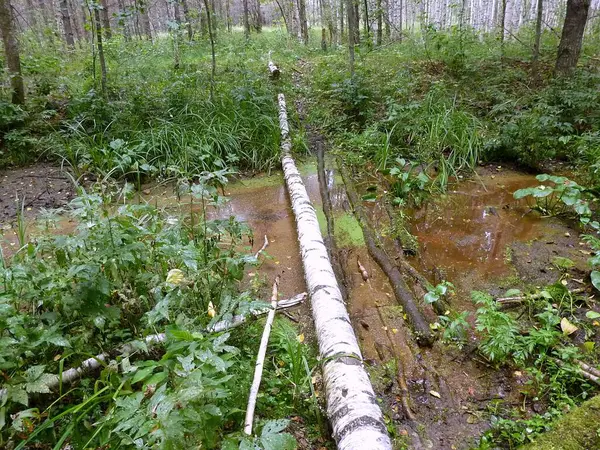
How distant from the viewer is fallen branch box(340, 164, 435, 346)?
269 cm

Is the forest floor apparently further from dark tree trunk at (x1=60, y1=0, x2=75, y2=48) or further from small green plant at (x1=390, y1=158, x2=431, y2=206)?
dark tree trunk at (x1=60, y1=0, x2=75, y2=48)

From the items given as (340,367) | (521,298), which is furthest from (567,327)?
(340,367)

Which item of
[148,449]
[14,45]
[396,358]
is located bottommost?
[396,358]

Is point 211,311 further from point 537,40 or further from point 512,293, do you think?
point 537,40

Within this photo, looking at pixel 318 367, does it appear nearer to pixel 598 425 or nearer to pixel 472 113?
pixel 598 425

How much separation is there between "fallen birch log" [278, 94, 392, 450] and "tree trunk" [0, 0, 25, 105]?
5361mm

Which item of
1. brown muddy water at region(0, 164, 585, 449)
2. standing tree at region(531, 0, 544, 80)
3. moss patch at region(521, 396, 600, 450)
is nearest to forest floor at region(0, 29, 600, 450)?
brown muddy water at region(0, 164, 585, 449)

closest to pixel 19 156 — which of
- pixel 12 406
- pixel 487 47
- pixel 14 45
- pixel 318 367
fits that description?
pixel 14 45

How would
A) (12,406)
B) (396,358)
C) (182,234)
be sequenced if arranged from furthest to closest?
(182,234) < (396,358) < (12,406)

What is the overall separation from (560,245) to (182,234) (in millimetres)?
3390

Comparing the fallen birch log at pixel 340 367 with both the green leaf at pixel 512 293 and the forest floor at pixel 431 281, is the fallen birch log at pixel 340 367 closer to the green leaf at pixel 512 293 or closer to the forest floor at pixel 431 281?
the forest floor at pixel 431 281

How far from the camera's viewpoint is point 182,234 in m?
2.91

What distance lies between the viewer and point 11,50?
572 centimetres

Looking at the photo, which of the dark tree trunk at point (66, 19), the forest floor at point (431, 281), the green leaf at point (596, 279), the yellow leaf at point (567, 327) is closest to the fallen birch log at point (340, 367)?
the forest floor at point (431, 281)
